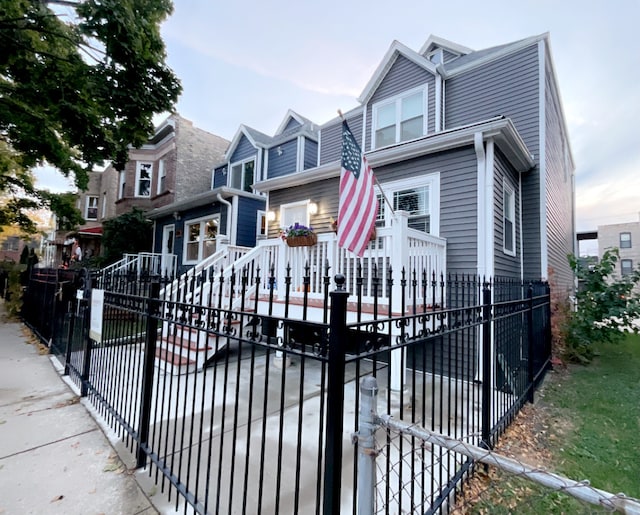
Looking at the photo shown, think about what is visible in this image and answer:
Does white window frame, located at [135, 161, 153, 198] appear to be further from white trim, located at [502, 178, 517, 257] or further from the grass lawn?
the grass lawn

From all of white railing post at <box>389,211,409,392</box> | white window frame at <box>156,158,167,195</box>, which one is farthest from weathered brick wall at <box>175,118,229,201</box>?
white railing post at <box>389,211,409,392</box>

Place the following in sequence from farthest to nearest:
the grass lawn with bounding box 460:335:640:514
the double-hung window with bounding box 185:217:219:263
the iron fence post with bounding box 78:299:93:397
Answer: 1. the double-hung window with bounding box 185:217:219:263
2. the iron fence post with bounding box 78:299:93:397
3. the grass lawn with bounding box 460:335:640:514

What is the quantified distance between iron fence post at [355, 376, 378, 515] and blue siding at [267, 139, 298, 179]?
11345 mm

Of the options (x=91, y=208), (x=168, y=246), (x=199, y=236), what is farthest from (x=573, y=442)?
(x=91, y=208)

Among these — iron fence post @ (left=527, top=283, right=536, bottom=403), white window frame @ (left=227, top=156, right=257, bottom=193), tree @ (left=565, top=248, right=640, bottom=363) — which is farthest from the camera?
white window frame @ (left=227, top=156, right=257, bottom=193)

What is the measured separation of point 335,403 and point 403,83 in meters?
9.80

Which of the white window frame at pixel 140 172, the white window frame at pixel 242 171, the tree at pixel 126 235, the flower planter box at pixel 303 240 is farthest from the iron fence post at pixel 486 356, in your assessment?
the white window frame at pixel 140 172

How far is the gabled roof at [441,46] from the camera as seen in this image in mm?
9734

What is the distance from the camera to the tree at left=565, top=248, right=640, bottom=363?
20.2 ft

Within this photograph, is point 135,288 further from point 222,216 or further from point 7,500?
point 222,216

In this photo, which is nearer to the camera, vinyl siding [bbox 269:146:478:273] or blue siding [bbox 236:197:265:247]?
vinyl siding [bbox 269:146:478:273]

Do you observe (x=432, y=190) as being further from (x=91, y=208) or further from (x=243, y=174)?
(x=91, y=208)

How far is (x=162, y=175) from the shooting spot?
49.4ft

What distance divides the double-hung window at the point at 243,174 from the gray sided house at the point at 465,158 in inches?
158
